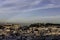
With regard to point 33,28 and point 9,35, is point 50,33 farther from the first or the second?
point 9,35

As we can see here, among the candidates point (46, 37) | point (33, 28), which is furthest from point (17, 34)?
point (46, 37)

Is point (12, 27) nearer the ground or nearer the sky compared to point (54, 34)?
nearer the sky

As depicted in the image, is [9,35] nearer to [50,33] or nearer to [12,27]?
[12,27]

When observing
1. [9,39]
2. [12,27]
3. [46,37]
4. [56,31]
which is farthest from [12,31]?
[56,31]

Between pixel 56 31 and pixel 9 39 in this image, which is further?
pixel 56 31

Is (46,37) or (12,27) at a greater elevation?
(12,27)

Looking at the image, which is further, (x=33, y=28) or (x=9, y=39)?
(x=33, y=28)

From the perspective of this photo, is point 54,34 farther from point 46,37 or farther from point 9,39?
point 9,39

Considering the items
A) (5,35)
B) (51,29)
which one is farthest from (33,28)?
(5,35)
